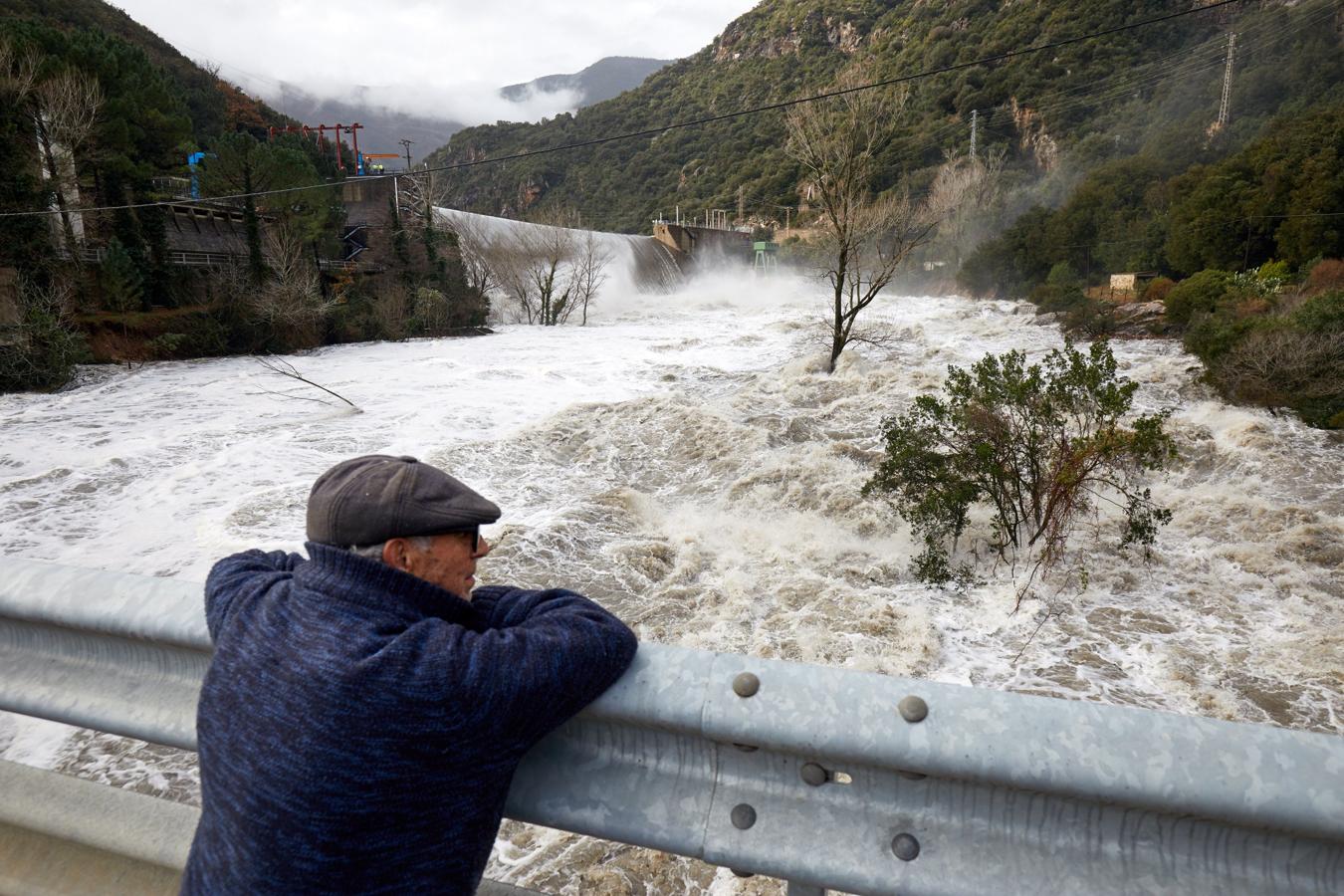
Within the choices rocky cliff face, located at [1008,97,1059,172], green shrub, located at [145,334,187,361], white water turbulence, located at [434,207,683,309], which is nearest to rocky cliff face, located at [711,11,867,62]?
rocky cliff face, located at [1008,97,1059,172]

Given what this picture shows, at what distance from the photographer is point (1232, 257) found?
21.1 metres

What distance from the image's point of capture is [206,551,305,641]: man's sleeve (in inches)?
56.6

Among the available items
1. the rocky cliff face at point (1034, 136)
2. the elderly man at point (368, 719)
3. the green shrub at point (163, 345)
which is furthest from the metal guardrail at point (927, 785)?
the rocky cliff face at point (1034, 136)

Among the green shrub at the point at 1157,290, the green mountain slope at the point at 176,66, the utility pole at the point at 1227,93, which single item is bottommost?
the green shrub at the point at 1157,290

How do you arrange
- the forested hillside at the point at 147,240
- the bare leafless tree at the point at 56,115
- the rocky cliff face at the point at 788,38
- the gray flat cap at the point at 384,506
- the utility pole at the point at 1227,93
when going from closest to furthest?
the gray flat cap at the point at 384,506
the forested hillside at the point at 147,240
the bare leafless tree at the point at 56,115
the utility pole at the point at 1227,93
the rocky cliff face at the point at 788,38

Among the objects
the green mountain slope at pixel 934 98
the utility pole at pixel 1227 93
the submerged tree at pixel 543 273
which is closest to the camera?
the submerged tree at pixel 543 273

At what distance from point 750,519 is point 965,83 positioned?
59.4 metres

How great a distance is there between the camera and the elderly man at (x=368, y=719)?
1.16m

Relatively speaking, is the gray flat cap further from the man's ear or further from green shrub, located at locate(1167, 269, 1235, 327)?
green shrub, located at locate(1167, 269, 1235, 327)

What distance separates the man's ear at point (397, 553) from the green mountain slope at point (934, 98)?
36528mm

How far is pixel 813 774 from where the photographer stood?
1190 millimetres

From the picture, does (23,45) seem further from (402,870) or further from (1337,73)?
(1337,73)

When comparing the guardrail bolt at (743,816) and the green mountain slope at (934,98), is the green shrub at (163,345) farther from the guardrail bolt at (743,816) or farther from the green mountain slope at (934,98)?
the green mountain slope at (934,98)

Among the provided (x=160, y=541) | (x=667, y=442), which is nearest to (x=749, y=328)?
(x=667, y=442)
